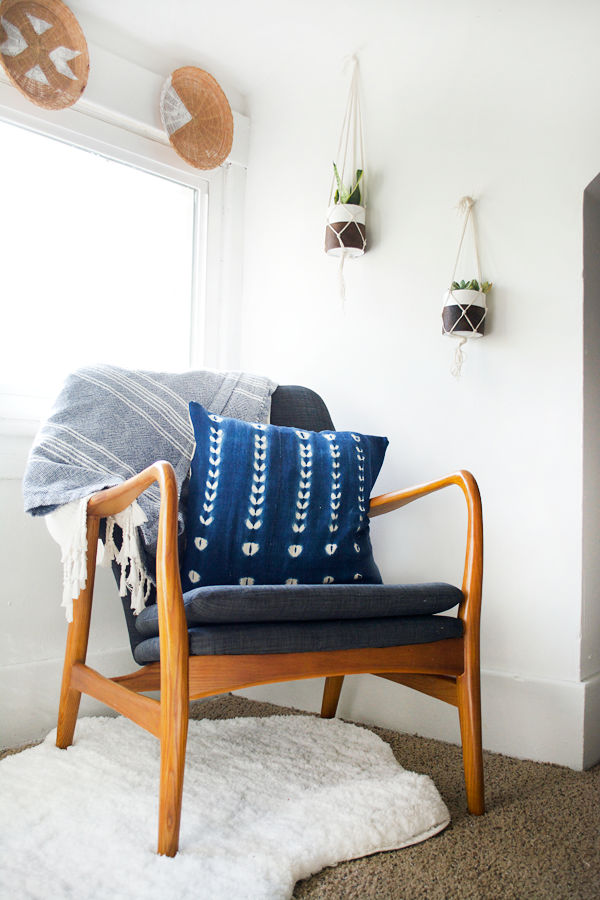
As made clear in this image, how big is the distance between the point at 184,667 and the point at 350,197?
4.79 feet

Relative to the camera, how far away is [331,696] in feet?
5.86

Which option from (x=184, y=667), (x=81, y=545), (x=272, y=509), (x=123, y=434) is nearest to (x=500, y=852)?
(x=184, y=667)

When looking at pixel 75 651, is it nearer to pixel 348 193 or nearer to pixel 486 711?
pixel 486 711

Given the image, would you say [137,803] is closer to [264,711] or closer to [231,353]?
[264,711]

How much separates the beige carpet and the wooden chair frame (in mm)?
86

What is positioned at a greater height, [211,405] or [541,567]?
[211,405]

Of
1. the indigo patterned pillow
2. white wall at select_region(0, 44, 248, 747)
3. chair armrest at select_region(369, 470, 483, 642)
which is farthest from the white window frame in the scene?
chair armrest at select_region(369, 470, 483, 642)

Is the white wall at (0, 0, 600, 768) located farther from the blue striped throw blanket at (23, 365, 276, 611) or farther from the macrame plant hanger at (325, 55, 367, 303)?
the blue striped throw blanket at (23, 365, 276, 611)

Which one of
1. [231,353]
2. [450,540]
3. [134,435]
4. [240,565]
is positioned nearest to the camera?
[240,565]

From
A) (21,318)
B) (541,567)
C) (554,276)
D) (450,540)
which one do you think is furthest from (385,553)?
(21,318)

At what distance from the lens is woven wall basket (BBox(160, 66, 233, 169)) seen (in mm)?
2145

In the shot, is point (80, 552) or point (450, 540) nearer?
point (80, 552)

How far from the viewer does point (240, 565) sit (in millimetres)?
1352

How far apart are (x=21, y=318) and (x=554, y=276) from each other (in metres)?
1.43
